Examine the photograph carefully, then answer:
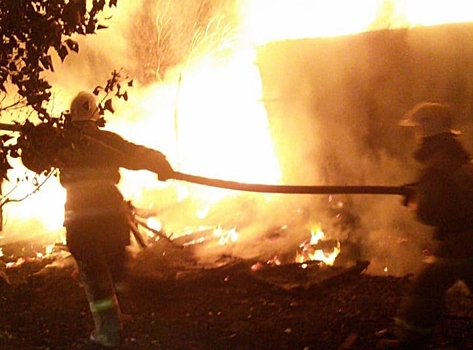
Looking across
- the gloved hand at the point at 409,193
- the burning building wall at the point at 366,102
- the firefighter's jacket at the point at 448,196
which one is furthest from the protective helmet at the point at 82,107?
the burning building wall at the point at 366,102

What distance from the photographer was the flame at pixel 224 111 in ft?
29.9

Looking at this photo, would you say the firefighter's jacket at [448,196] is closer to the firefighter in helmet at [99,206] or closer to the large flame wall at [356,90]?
the firefighter in helmet at [99,206]

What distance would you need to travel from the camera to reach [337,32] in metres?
8.87

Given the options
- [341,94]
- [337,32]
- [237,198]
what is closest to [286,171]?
[237,198]

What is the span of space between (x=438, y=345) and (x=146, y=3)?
15153 millimetres

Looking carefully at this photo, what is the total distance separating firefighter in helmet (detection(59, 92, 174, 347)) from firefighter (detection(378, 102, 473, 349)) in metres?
1.98

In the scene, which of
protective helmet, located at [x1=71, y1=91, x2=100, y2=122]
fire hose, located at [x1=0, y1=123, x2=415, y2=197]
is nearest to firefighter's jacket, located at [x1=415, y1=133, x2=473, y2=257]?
fire hose, located at [x1=0, y1=123, x2=415, y2=197]

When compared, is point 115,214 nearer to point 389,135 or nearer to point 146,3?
point 389,135

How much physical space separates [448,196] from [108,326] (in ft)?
9.16

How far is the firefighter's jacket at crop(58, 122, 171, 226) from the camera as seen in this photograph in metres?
4.42

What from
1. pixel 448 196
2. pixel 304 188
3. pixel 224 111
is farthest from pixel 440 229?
pixel 224 111

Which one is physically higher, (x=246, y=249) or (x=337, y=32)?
(x=337, y=32)

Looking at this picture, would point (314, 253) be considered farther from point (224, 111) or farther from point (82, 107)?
point (224, 111)

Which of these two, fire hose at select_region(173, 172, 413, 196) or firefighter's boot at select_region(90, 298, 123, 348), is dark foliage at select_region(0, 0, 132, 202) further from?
firefighter's boot at select_region(90, 298, 123, 348)
